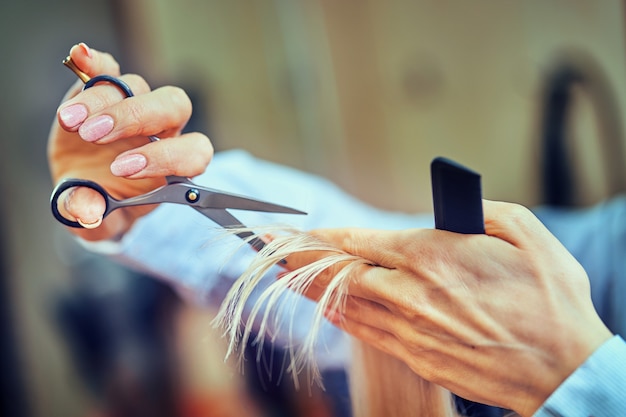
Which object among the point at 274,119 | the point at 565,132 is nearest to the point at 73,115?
the point at 565,132

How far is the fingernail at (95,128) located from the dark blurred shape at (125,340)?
35cm

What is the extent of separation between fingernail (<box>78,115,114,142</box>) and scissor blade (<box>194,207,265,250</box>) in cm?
6

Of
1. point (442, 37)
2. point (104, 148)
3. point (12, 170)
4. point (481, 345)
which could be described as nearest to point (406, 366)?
point (481, 345)

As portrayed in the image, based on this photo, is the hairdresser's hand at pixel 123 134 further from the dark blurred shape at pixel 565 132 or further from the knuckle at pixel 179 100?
the dark blurred shape at pixel 565 132

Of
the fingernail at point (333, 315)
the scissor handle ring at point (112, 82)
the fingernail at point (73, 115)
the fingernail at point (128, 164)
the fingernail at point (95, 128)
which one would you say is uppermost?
the scissor handle ring at point (112, 82)

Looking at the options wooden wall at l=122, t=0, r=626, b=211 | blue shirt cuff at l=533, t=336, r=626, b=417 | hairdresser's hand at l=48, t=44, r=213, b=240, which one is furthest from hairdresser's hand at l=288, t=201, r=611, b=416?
wooden wall at l=122, t=0, r=626, b=211

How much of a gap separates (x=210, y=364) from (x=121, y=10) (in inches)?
19.6

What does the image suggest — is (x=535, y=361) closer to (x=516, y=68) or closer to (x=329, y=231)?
(x=329, y=231)

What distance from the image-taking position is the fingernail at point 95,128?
0.27 m

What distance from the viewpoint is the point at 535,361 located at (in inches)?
10.3

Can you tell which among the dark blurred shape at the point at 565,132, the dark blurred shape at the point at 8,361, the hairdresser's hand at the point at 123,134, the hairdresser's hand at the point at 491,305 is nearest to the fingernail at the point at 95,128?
the hairdresser's hand at the point at 123,134

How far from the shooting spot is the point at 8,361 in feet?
1.79

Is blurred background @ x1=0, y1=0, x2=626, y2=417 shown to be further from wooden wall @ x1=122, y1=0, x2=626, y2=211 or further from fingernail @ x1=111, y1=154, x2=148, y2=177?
fingernail @ x1=111, y1=154, x2=148, y2=177

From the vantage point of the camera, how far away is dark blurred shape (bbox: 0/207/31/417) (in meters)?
0.49
